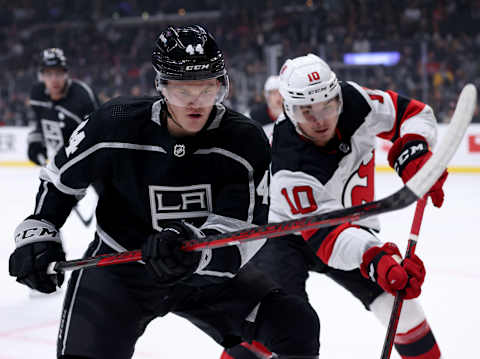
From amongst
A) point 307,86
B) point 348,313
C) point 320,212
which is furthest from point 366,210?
point 348,313

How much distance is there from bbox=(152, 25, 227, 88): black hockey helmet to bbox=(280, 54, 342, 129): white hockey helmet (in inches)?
19.6

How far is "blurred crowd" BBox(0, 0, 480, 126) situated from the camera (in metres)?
7.99

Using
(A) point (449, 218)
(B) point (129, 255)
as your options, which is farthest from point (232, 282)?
(A) point (449, 218)

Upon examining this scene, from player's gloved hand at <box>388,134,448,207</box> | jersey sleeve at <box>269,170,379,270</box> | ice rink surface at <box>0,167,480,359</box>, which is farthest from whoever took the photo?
ice rink surface at <box>0,167,480,359</box>

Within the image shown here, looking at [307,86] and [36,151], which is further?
[36,151]

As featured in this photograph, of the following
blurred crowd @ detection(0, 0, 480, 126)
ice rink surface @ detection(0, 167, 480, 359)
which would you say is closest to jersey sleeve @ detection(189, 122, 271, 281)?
ice rink surface @ detection(0, 167, 480, 359)

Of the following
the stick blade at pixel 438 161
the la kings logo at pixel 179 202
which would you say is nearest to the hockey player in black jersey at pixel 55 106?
the la kings logo at pixel 179 202

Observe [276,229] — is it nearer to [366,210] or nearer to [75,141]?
[366,210]

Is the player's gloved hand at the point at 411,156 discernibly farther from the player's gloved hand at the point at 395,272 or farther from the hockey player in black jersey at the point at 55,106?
the hockey player in black jersey at the point at 55,106

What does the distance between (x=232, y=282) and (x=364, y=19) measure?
30.5 ft

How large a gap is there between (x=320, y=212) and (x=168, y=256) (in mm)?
686

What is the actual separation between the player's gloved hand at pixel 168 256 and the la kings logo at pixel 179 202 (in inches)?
4.7

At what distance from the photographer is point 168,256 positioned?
149 centimetres

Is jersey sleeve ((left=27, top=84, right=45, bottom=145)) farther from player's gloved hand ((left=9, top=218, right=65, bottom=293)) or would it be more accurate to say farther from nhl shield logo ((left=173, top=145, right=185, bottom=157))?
nhl shield logo ((left=173, top=145, right=185, bottom=157))
